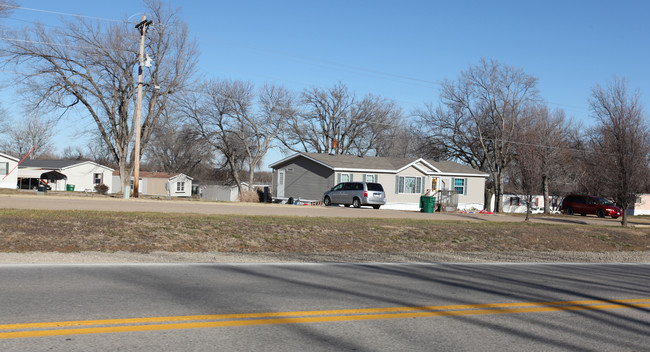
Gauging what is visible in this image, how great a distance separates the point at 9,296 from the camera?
6906 mm

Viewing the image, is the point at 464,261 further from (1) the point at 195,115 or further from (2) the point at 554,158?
(1) the point at 195,115

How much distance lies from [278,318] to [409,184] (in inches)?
1424

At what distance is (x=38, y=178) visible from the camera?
5362cm

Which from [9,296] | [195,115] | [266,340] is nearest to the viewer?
[266,340]

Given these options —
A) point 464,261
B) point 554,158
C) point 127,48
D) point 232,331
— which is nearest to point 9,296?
point 232,331

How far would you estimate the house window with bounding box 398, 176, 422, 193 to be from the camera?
41.5 meters

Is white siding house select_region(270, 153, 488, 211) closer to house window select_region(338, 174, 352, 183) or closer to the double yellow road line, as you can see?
house window select_region(338, 174, 352, 183)

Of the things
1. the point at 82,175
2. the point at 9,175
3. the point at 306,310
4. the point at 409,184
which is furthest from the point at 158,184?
the point at 306,310

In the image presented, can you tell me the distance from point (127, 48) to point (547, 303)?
36976mm

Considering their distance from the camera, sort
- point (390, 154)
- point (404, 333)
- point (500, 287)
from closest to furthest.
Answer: point (404, 333) → point (500, 287) → point (390, 154)

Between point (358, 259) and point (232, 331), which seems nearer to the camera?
point (232, 331)

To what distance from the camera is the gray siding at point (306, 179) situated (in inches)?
1581

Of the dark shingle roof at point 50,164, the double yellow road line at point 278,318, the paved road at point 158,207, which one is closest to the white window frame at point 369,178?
the paved road at point 158,207

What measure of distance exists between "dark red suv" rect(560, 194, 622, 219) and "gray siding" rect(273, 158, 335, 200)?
18.8 meters
